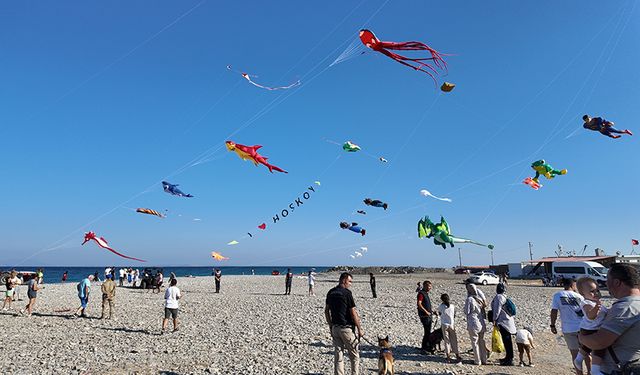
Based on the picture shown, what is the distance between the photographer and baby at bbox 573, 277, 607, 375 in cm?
354

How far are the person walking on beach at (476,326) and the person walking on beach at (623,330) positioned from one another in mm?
5407

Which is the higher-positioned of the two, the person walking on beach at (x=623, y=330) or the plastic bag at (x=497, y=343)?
the person walking on beach at (x=623, y=330)

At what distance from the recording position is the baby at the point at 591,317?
3537mm

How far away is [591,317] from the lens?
4.39 meters

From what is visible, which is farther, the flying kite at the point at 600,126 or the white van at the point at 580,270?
the white van at the point at 580,270

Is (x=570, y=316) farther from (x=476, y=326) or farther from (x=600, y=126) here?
(x=600, y=126)

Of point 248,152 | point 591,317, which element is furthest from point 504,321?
point 248,152

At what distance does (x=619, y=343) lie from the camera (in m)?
3.39

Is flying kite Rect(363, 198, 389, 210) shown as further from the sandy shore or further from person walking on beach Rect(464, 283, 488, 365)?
person walking on beach Rect(464, 283, 488, 365)

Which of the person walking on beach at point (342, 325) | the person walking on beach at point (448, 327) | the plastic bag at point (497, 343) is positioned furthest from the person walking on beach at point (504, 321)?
the person walking on beach at point (342, 325)

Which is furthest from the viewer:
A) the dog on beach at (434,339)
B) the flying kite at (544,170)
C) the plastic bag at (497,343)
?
the flying kite at (544,170)

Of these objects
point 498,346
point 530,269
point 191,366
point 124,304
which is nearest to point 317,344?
point 191,366

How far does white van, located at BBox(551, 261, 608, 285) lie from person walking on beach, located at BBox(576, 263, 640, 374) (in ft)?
114

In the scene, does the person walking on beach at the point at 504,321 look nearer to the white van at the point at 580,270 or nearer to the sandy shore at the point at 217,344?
the sandy shore at the point at 217,344
